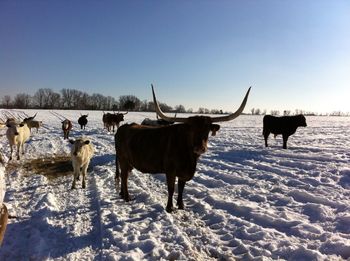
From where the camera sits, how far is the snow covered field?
471 cm

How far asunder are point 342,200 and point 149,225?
164 inches

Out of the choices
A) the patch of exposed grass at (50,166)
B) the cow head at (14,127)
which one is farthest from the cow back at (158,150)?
the cow head at (14,127)

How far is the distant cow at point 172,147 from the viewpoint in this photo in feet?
19.5

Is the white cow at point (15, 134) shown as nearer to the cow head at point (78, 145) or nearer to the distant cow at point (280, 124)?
the cow head at point (78, 145)

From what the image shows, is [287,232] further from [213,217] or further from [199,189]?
[199,189]

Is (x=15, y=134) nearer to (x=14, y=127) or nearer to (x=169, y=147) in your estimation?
(x=14, y=127)

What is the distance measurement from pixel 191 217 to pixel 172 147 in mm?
1389

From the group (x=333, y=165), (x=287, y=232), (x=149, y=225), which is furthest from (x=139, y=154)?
(x=333, y=165)

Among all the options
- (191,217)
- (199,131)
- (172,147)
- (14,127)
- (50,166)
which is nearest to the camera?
(199,131)

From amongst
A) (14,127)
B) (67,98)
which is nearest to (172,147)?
(14,127)

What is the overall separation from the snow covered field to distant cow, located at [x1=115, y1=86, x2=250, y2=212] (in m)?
0.77

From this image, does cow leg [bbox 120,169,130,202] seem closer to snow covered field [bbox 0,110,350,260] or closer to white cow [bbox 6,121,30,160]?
snow covered field [bbox 0,110,350,260]

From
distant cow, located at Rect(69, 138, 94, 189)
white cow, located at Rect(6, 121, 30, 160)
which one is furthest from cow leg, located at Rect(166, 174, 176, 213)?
white cow, located at Rect(6, 121, 30, 160)

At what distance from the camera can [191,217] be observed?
20.4 feet
